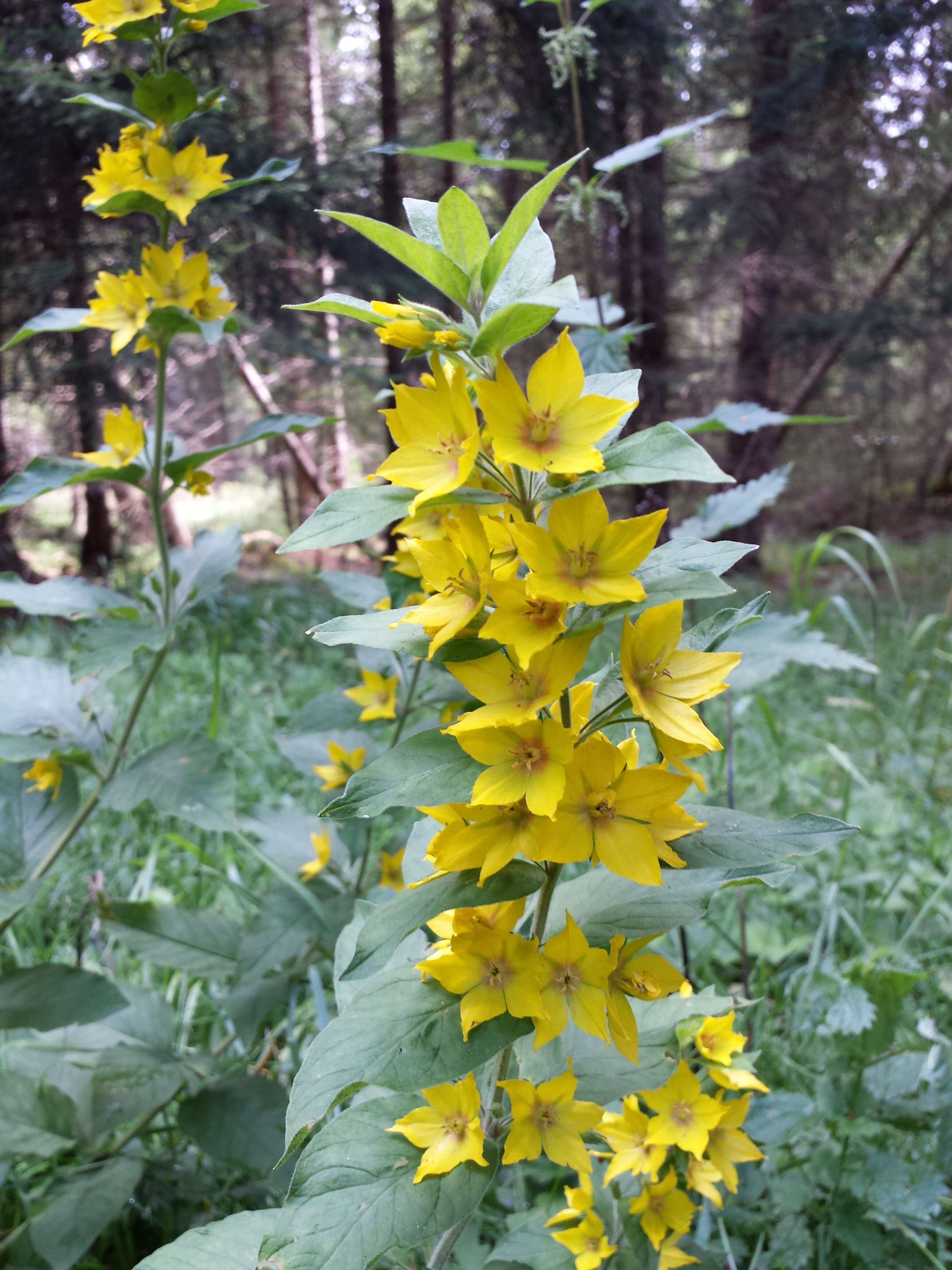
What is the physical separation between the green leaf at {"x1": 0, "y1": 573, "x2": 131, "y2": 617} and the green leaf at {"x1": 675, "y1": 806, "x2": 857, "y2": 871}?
37.9 inches

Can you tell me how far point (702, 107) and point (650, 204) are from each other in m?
1.34

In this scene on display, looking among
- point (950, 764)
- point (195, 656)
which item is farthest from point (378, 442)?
point (950, 764)

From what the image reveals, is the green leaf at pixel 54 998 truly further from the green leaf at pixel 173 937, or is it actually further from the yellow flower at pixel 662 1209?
the yellow flower at pixel 662 1209

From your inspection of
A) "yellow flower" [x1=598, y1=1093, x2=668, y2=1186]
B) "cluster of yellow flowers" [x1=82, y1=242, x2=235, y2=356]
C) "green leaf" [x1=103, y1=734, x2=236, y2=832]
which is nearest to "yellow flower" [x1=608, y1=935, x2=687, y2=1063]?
"yellow flower" [x1=598, y1=1093, x2=668, y2=1186]

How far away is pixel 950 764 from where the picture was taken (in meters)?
2.68

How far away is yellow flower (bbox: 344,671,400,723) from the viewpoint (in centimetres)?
128

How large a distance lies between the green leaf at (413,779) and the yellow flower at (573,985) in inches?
5.6

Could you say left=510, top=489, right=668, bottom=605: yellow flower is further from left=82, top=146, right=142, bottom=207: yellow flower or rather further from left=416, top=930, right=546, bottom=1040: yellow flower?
left=82, top=146, right=142, bottom=207: yellow flower

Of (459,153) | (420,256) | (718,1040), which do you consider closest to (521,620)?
(420,256)

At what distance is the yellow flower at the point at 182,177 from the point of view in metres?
1.14

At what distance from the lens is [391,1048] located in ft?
1.84

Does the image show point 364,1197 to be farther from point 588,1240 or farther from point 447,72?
point 447,72

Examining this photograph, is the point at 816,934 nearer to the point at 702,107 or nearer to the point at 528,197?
the point at 528,197

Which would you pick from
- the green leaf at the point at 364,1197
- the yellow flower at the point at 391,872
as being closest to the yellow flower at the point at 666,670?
the green leaf at the point at 364,1197
